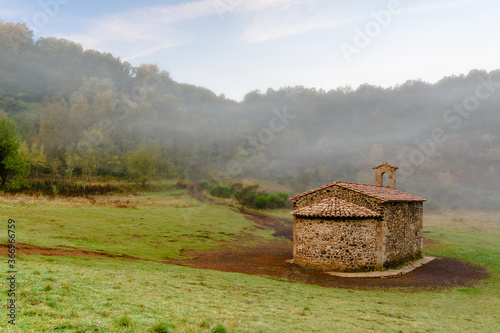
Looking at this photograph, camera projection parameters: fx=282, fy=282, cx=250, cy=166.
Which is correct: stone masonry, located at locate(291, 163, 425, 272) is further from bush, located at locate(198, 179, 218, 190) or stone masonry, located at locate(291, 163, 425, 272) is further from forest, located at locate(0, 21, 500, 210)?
bush, located at locate(198, 179, 218, 190)

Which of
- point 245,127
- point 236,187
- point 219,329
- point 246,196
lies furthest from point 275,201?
point 245,127

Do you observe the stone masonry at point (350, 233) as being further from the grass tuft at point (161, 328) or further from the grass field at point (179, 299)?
the grass tuft at point (161, 328)

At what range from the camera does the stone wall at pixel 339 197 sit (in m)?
19.7

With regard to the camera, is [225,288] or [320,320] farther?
[225,288]

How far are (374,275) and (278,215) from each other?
3255 centimetres

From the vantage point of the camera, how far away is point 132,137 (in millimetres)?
89188

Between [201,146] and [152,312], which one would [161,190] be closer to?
[201,146]

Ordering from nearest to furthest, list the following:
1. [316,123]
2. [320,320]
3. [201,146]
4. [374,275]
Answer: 1. [320,320]
2. [374,275]
3. [201,146]
4. [316,123]

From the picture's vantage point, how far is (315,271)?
18609 mm

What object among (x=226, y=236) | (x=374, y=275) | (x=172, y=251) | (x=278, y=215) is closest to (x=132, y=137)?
(x=278, y=215)

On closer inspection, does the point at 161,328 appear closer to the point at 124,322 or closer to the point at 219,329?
the point at 124,322

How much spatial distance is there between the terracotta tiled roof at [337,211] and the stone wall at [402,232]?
63.0 inches

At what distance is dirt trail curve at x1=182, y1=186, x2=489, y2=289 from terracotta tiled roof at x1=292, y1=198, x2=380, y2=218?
376 centimetres

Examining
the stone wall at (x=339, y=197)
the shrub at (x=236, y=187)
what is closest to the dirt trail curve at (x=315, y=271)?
the stone wall at (x=339, y=197)
